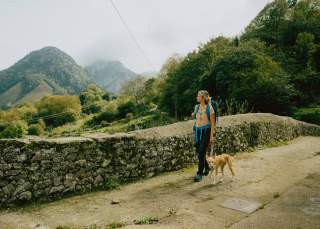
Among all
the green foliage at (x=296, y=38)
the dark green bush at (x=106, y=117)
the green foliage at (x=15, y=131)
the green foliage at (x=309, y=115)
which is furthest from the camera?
the dark green bush at (x=106, y=117)

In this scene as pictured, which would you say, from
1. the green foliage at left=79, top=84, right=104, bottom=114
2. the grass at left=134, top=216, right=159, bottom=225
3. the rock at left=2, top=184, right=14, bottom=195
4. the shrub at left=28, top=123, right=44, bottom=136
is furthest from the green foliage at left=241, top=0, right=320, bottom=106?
the green foliage at left=79, top=84, right=104, bottom=114

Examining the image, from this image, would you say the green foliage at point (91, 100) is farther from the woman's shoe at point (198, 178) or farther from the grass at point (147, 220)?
the grass at point (147, 220)

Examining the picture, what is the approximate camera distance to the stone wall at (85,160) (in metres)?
4.77

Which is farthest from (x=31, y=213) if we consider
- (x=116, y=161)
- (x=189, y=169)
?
(x=189, y=169)

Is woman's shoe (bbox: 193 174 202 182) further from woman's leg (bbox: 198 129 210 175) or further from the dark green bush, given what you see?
the dark green bush

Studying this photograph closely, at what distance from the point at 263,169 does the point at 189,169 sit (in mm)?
1740

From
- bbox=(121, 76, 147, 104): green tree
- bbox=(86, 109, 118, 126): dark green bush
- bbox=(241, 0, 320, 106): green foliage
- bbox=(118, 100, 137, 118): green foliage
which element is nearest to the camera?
bbox=(241, 0, 320, 106): green foliage

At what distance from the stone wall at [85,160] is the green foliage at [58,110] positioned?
89.9 m

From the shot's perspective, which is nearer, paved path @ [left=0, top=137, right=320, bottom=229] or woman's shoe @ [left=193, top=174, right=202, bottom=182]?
paved path @ [left=0, top=137, right=320, bottom=229]

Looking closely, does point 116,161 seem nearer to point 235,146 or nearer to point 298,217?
point 298,217

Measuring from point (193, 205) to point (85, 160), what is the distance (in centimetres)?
228

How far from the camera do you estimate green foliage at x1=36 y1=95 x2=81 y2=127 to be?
94.4 metres

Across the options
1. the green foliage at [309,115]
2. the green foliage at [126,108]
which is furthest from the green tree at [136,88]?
the green foliage at [309,115]

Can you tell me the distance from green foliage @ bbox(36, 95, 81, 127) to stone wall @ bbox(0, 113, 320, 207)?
89862mm
